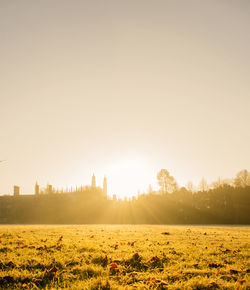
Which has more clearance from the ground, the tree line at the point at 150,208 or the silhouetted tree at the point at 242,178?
the silhouetted tree at the point at 242,178

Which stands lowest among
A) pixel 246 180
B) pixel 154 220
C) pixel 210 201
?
pixel 154 220

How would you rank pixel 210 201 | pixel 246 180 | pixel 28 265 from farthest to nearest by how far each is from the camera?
pixel 246 180, pixel 210 201, pixel 28 265

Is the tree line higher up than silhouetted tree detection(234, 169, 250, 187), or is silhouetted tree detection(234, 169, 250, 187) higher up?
silhouetted tree detection(234, 169, 250, 187)

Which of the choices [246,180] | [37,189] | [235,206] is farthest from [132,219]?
[37,189]

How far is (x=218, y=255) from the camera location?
877cm

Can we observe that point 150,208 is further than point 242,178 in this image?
No

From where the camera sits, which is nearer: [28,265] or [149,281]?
[149,281]

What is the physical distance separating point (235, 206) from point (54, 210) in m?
57.9

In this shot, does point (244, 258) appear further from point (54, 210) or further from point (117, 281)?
point (54, 210)

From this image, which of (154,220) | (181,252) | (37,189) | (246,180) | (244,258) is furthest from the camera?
(37,189)

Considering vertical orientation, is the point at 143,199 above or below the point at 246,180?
below

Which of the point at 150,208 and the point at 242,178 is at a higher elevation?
the point at 242,178

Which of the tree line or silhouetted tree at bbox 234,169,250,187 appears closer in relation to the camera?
the tree line

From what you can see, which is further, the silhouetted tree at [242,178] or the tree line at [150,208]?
the silhouetted tree at [242,178]
